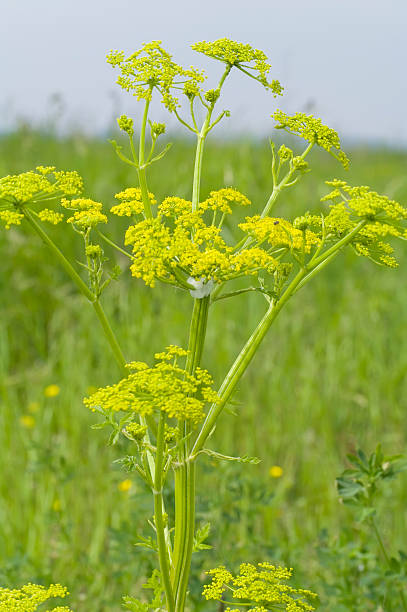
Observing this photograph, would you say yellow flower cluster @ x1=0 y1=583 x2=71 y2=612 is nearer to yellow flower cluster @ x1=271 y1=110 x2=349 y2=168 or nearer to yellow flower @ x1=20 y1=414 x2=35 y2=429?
yellow flower cluster @ x1=271 y1=110 x2=349 y2=168

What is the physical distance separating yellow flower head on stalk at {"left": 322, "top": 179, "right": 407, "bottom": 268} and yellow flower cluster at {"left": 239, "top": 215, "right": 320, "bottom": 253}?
2.6 inches

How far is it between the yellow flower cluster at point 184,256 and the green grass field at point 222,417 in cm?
108

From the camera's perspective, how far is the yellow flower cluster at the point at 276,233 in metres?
1.24

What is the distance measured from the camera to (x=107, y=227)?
5199 millimetres

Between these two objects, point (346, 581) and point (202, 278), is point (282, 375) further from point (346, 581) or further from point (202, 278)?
point (202, 278)

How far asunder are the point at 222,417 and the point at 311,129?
2.35 metres

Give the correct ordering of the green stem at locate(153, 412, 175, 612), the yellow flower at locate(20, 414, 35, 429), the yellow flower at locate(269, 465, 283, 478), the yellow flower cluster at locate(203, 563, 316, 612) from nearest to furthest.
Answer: the green stem at locate(153, 412, 175, 612), the yellow flower cluster at locate(203, 563, 316, 612), the yellow flower at locate(269, 465, 283, 478), the yellow flower at locate(20, 414, 35, 429)

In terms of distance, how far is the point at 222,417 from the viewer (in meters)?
3.53

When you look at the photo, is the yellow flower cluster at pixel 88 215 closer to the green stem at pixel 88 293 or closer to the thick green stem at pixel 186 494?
the green stem at pixel 88 293

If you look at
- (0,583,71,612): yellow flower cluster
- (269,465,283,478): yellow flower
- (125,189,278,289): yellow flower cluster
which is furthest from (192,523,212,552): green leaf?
(269,465,283,478): yellow flower

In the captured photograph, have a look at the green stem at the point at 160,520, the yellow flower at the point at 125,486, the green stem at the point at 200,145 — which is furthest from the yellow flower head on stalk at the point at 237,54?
the yellow flower at the point at 125,486

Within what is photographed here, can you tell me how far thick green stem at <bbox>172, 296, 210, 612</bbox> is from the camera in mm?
1284

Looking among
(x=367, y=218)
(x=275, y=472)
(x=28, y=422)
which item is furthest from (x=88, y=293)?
(x=28, y=422)

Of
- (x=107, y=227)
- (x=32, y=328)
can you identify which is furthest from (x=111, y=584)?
(x=107, y=227)
